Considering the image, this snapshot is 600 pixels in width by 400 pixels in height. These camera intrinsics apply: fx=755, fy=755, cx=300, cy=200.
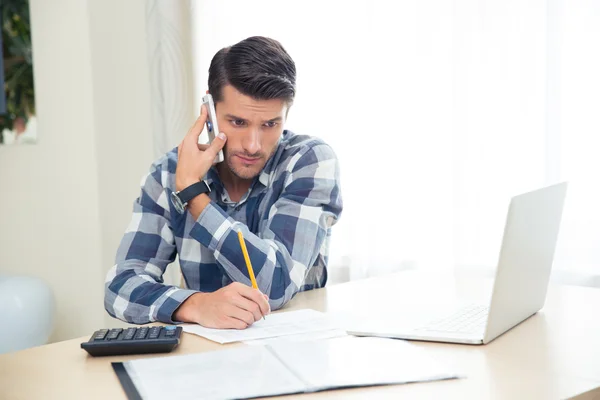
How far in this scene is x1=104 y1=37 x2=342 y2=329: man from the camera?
4.93 feet

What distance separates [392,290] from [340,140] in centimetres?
81

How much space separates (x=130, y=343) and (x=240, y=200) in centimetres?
71

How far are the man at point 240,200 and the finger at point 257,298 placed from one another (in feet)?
0.54

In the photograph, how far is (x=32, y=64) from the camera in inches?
120

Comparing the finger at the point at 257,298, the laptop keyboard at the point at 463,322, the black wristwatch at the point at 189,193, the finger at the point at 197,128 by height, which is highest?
the finger at the point at 197,128

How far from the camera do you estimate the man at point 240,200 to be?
4.93 feet

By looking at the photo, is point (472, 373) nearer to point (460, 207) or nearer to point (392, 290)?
point (392, 290)

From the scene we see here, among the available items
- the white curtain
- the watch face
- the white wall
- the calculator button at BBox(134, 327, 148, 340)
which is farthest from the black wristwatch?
the white wall

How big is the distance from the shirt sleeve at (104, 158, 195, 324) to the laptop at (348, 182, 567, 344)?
1.50 ft

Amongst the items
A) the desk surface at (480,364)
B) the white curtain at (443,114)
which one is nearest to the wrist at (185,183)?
the desk surface at (480,364)

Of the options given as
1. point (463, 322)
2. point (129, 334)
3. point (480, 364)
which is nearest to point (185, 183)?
point (129, 334)

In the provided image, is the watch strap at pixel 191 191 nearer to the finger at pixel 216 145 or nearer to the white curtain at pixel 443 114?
the finger at pixel 216 145

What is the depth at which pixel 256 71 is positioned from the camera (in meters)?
1.71

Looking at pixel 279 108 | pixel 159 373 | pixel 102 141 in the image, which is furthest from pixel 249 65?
pixel 102 141
